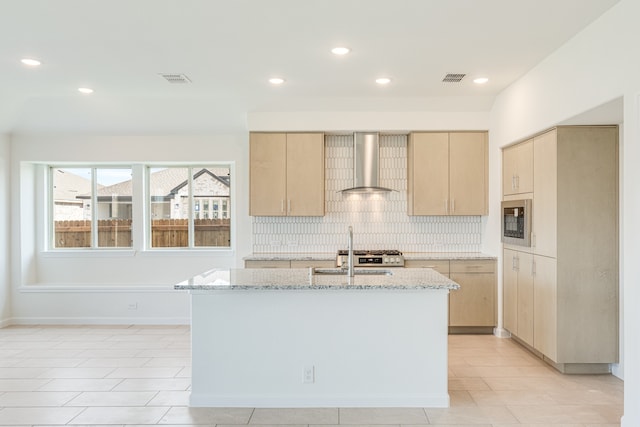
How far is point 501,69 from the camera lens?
13.9ft

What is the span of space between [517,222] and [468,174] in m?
1.07

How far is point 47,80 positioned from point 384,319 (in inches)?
156

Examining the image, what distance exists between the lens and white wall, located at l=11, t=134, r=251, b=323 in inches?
230

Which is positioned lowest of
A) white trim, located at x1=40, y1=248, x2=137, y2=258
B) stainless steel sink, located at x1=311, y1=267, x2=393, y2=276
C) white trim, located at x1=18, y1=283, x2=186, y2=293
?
white trim, located at x1=18, y1=283, x2=186, y2=293

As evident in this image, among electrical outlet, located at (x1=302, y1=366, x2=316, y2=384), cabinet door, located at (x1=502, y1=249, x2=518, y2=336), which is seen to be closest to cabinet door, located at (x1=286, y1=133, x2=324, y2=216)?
cabinet door, located at (x1=502, y1=249, x2=518, y2=336)

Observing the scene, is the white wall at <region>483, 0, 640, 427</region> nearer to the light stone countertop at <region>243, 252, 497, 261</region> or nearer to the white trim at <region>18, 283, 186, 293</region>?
the light stone countertop at <region>243, 252, 497, 261</region>

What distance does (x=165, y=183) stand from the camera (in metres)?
6.23

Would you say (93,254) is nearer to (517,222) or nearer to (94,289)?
(94,289)

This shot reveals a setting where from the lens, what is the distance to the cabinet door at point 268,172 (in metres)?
5.48

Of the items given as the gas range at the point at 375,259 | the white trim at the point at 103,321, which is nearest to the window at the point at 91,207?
the white trim at the point at 103,321

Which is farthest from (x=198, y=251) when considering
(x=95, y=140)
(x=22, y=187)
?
(x=22, y=187)

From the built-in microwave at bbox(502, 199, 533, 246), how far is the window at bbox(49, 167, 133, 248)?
15.5 feet

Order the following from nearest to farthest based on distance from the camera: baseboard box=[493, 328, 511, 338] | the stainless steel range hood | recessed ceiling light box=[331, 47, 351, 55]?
recessed ceiling light box=[331, 47, 351, 55] → baseboard box=[493, 328, 511, 338] → the stainless steel range hood

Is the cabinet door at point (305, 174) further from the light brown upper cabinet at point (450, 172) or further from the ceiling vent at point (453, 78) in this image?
the ceiling vent at point (453, 78)
